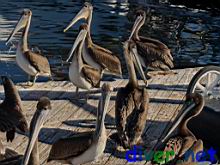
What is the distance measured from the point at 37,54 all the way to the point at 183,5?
2514cm

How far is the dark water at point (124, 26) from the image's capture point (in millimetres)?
20625

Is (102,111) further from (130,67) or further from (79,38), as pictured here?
(79,38)

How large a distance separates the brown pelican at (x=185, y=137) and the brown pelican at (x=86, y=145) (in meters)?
0.72

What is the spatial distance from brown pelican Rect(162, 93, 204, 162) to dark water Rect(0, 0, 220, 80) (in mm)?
12457

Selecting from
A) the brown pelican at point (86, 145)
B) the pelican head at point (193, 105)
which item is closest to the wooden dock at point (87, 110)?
the pelican head at point (193, 105)

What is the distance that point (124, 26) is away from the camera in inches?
1013

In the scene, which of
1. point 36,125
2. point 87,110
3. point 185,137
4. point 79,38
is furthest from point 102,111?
Result: point 79,38

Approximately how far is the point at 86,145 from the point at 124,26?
19.9m

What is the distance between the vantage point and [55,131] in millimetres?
7719

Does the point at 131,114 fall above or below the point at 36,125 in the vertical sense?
below

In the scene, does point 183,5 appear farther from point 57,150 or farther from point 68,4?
point 57,150

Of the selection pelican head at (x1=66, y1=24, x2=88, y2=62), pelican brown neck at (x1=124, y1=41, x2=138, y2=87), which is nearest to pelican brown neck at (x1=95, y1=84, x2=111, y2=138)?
pelican brown neck at (x1=124, y1=41, x2=138, y2=87)

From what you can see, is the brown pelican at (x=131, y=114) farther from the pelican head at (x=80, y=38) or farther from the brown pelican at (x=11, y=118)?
the pelican head at (x=80, y=38)

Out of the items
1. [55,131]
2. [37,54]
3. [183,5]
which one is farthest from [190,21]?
[55,131]
